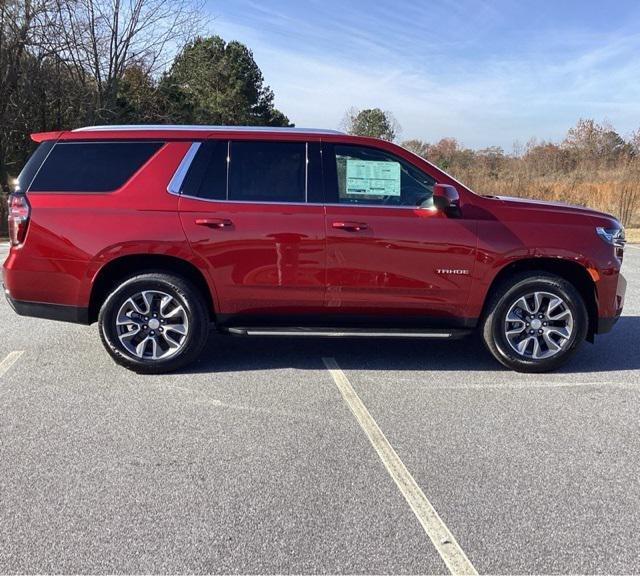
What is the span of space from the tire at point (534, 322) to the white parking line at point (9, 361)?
13.1 ft

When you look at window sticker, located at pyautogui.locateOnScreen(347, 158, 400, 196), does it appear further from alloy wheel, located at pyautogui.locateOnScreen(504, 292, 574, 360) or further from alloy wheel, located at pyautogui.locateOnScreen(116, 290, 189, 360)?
alloy wheel, located at pyautogui.locateOnScreen(116, 290, 189, 360)

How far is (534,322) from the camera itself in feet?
15.5

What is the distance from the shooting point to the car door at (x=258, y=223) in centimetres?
448

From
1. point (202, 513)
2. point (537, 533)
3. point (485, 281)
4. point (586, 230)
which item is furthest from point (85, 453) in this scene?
point (586, 230)

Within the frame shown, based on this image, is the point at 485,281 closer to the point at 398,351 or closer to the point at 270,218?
the point at 398,351

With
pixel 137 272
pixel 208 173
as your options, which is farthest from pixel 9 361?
pixel 208 173

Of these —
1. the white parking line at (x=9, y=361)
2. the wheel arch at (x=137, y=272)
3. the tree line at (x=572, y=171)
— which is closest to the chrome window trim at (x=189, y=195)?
the wheel arch at (x=137, y=272)

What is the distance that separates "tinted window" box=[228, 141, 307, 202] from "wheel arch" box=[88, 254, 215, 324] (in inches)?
27.5

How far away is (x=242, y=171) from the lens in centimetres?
461

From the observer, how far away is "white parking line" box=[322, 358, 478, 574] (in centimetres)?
240

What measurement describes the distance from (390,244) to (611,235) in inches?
72.8

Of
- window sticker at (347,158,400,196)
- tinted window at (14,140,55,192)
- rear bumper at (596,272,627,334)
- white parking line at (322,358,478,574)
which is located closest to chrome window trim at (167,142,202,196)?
tinted window at (14,140,55,192)

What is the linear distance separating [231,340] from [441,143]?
59.6 meters

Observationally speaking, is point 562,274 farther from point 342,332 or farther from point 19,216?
point 19,216
